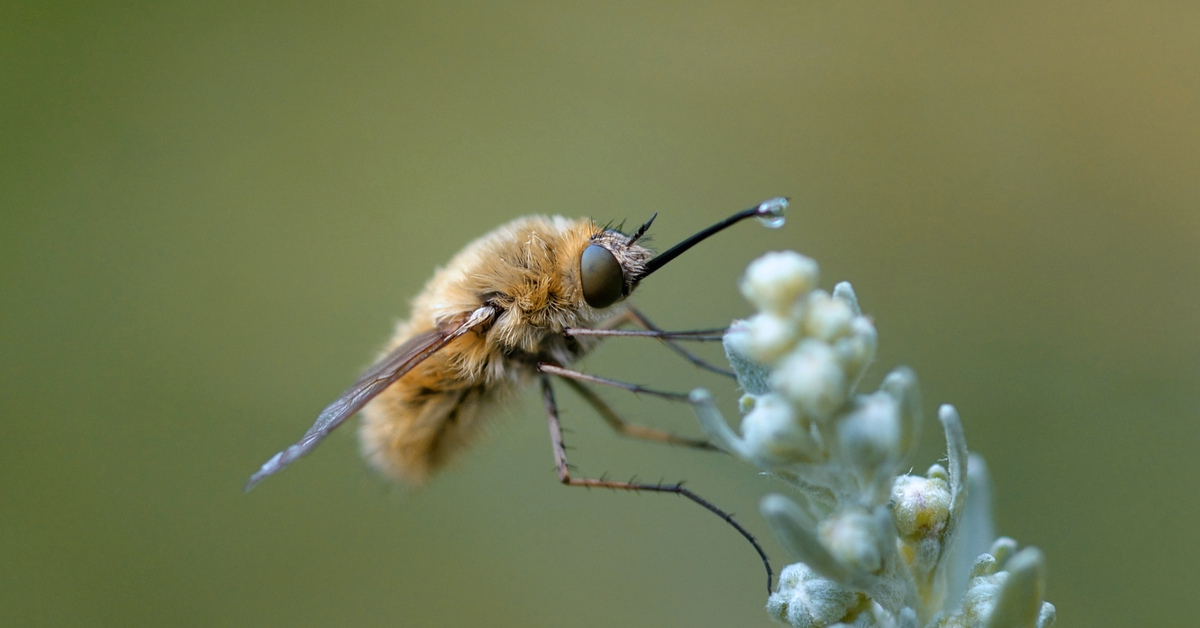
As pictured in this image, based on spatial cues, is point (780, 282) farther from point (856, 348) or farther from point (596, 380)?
point (596, 380)

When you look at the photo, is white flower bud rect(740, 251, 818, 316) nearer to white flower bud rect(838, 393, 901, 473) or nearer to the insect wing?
white flower bud rect(838, 393, 901, 473)

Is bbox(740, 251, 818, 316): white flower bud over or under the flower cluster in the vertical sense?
over

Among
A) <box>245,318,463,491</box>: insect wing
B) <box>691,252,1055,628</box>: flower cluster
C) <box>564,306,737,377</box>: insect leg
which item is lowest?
<box>691,252,1055,628</box>: flower cluster

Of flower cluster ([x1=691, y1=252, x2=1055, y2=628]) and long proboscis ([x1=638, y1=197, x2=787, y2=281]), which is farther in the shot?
long proboscis ([x1=638, y1=197, x2=787, y2=281])

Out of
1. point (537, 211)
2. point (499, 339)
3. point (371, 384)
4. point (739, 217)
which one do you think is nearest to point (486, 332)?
point (499, 339)

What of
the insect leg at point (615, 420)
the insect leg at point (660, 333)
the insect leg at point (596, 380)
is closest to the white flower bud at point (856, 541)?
the insect leg at point (660, 333)

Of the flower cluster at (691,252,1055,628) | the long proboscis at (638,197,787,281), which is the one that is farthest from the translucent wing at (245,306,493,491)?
the flower cluster at (691,252,1055,628)
